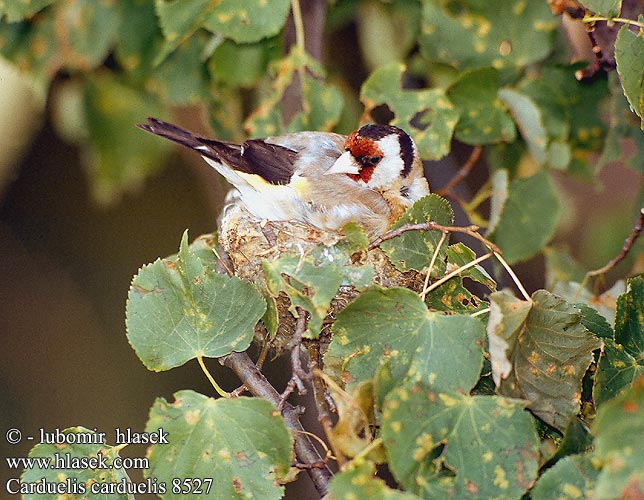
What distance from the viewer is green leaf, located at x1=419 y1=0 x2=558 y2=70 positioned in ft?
7.88

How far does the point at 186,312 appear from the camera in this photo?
1408mm

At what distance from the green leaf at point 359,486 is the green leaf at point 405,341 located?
0.22 m

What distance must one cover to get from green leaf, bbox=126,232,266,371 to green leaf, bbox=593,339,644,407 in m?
0.54

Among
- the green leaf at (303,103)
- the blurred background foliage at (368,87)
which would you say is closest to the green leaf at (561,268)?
the blurred background foliage at (368,87)

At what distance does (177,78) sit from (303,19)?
0.44 meters

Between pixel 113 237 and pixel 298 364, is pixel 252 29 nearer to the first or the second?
pixel 298 364

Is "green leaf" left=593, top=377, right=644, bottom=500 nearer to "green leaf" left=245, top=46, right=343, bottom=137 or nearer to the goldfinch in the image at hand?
the goldfinch

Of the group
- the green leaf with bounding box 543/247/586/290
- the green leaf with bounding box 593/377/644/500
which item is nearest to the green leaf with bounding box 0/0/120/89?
the green leaf with bounding box 543/247/586/290

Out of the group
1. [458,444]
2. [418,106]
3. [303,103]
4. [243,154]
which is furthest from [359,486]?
[303,103]

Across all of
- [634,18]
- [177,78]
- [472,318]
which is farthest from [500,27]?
[472,318]

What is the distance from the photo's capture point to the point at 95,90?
3135 mm

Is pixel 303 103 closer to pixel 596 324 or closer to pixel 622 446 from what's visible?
pixel 596 324

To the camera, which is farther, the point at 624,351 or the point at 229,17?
the point at 229,17

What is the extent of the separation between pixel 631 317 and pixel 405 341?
0.39m
